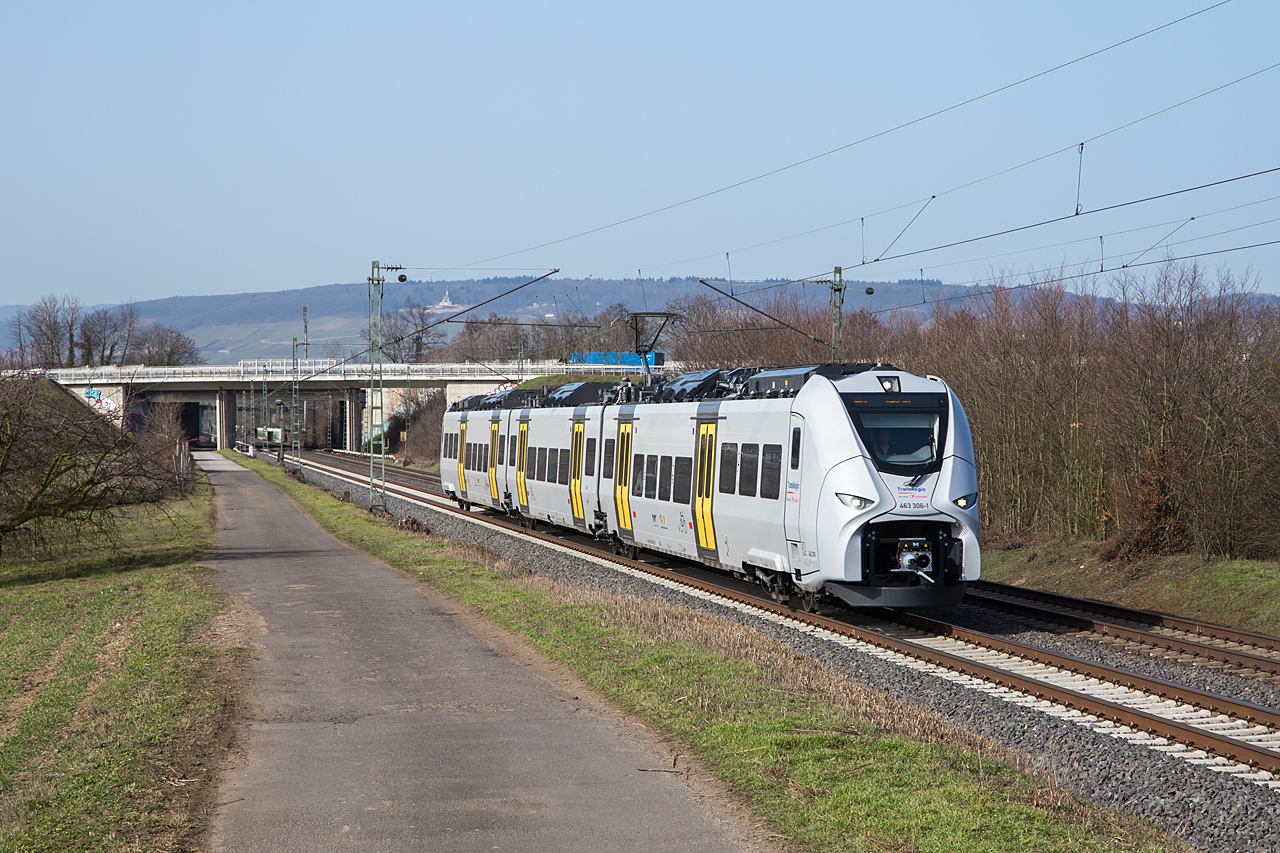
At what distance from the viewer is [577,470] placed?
26.7m

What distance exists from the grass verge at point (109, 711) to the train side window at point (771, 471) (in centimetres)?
756

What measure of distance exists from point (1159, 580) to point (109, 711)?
1673 centimetres

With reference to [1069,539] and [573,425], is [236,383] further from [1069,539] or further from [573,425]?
[1069,539]

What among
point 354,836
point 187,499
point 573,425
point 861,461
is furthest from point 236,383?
point 354,836

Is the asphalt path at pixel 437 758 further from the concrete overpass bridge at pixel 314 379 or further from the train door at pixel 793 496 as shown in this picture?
the concrete overpass bridge at pixel 314 379

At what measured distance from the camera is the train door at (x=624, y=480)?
23250 millimetres

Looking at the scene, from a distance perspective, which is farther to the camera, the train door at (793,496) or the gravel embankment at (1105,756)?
the train door at (793,496)

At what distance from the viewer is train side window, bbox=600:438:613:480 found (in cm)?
2439

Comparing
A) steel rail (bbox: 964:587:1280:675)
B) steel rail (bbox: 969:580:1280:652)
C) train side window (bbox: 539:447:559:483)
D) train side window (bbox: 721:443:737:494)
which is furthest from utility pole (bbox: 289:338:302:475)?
steel rail (bbox: 964:587:1280:675)

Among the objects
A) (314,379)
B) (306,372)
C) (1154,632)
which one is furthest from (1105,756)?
(306,372)

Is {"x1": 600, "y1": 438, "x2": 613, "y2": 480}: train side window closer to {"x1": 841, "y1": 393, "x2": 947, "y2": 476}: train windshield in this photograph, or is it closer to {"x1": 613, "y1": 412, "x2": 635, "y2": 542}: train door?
{"x1": 613, "y1": 412, "x2": 635, "y2": 542}: train door

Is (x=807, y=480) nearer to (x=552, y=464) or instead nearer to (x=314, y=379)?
(x=552, y=464)

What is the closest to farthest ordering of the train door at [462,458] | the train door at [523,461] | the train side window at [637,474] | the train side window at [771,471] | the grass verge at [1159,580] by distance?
the train side window at [771,471] < the grass verge at [1159,580] < the train side window at [637,474] < the train door at [523,461] < the train door at [462,458]

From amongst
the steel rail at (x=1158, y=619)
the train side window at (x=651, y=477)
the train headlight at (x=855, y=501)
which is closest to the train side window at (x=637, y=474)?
the train side window at (x=651, y=477)
